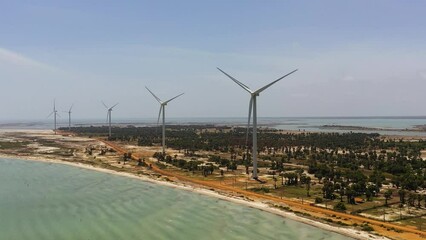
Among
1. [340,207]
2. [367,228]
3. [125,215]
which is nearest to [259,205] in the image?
[340,207]

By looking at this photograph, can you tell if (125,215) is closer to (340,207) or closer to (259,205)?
(259,205)

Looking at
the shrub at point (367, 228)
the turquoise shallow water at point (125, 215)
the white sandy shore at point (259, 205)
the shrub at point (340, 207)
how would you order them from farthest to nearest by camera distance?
the shrub at point (340, 207), the turquoise shallow water at point (125, 215), the shrub at point (367, 228), the white sandy shore at point (259, 205)

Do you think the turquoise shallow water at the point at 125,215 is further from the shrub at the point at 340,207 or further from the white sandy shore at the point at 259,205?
the shrub at the point at 340,207

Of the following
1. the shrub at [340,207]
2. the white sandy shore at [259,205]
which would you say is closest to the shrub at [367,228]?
the white sandy shore at [259,205]

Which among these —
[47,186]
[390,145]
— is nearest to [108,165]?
[47,186]

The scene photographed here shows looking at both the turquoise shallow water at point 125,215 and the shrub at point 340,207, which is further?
the shrub at point 340,207

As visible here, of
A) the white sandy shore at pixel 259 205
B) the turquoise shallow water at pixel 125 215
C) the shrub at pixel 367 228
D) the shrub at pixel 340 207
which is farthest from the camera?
the shrub at pixel 340 207

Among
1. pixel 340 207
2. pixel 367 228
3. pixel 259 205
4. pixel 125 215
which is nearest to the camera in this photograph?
pixel 367 228

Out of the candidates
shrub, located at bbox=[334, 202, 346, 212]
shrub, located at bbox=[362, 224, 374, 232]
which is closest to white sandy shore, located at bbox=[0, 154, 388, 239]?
shrub, located at bbox=[362, 224, 374, 232]

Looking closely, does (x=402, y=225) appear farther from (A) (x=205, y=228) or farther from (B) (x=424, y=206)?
(A) (x=205, y=228)
